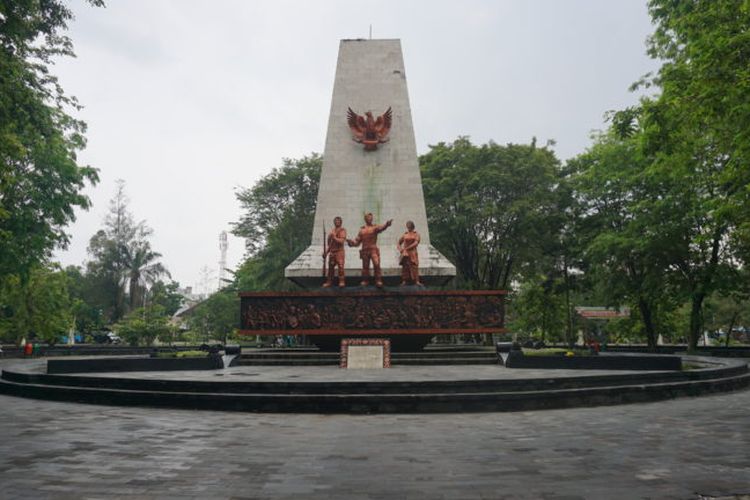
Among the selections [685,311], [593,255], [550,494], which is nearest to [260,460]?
[550,494]

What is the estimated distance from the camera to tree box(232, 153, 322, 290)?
34781 millimetres

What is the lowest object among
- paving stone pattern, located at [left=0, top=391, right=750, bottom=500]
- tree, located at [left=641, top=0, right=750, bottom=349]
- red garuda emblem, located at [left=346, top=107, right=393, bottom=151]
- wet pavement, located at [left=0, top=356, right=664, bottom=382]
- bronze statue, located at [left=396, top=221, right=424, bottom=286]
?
paving stone pattern, located at [left=0, top=391, right=750, bottom=500]

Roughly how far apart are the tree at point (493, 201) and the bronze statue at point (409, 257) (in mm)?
8836

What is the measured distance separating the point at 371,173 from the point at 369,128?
6.55 ft

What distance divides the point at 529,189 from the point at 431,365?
15.4 meters

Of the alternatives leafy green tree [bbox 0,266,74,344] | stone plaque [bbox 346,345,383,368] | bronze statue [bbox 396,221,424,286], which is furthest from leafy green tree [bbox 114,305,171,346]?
stone plaque [bbox 346,345,383,368]

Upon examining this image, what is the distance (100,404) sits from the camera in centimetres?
1164

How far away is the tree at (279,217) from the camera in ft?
114

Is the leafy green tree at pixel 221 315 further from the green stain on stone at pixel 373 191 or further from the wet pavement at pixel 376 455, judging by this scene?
the wet pavement at pixel 376 455

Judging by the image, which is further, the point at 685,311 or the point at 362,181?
the point at 685,311

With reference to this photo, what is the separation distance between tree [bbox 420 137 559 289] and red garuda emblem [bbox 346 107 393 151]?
707cm

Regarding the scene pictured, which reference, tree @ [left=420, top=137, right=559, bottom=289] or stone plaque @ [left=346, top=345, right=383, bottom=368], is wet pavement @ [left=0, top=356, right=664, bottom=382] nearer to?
stone plaque @ [left=346, top=345, right=383, bottom=368]

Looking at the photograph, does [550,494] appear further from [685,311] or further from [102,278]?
[102,278]

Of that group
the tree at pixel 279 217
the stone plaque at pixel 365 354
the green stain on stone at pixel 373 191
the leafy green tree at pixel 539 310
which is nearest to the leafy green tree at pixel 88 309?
the tree at pixel 279 217
